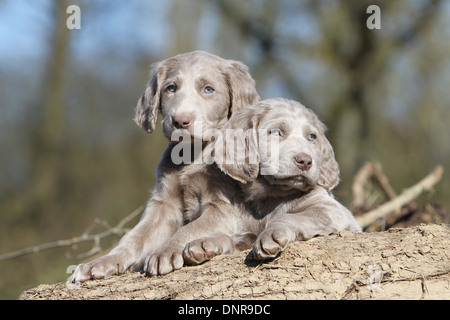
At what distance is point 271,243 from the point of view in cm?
364

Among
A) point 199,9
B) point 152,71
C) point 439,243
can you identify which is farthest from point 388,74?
point 439,243

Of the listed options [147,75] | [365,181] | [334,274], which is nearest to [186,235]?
[334,274]

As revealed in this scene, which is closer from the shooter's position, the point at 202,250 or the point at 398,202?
the point at 202,250

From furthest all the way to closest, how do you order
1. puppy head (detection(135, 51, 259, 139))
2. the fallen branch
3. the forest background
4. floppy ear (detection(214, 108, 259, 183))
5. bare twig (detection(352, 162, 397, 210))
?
1. the forest background
2. bare twig (detection(352, 162, 397, 210))
3. the fallen branch
4. puppy head (detection(135, 51, 259, 139))
5. floppy ear (detection(214, 108, 259, 183))

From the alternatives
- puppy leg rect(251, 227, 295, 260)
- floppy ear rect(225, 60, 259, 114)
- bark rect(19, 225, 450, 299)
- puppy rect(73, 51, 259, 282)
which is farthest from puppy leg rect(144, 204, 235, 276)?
floppy ear rect(225, 60, 259, 114)

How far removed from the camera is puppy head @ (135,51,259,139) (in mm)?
4789

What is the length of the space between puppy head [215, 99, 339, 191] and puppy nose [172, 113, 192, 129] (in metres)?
0.31

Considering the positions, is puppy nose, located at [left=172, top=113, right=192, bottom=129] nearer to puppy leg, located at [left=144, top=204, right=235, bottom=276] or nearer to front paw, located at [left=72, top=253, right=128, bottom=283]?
puppy leg, located at [left=144, top=204, right=235, bottom=276]

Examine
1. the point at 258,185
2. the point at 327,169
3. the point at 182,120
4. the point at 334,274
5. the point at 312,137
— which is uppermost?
the point at 182,120

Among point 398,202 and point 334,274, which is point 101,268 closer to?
point 334,274

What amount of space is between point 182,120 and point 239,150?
0.54 metres

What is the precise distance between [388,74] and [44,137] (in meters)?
9.67

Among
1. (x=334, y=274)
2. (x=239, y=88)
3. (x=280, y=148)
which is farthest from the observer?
(x=239, y=88)

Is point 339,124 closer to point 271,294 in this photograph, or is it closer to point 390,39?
point 390,39
